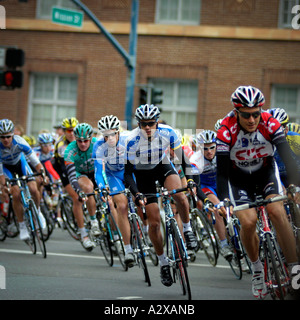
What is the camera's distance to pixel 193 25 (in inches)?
1132

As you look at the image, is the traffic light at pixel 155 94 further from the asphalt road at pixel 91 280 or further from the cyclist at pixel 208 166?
the cyclist at pixel 208 166

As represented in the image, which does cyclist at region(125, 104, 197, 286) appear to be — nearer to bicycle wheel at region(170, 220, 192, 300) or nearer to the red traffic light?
bicycle wheel at region(170, 220, 192, 300)

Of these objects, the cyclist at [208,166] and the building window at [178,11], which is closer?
the cyclist at [208,166]

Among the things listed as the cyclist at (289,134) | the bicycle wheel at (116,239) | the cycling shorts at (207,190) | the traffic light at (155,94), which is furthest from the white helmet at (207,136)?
the traffic light at (155,94)

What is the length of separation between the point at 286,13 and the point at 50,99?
9.53 m

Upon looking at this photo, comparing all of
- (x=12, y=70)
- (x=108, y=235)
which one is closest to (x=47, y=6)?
(x=12, y=70)

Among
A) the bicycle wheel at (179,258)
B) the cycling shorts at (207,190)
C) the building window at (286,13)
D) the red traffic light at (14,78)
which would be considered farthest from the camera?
the building window at (286,13)

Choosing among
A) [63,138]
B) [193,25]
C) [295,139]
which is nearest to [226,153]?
[295,139]

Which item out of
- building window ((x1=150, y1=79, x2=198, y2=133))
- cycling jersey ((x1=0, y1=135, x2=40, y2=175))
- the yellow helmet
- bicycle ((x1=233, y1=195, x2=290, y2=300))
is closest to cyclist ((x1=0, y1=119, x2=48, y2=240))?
cycling jersey ((x1=0, y1=135, x2=40, y2=175))

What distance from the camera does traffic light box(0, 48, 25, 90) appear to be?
1772 centimetres

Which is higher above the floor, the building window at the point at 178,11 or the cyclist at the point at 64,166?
the building window at the point at 178,11

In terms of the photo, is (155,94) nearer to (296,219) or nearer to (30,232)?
(30,232)

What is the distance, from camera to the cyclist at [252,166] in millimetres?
7602

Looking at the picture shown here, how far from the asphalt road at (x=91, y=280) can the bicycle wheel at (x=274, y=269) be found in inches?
56.0
